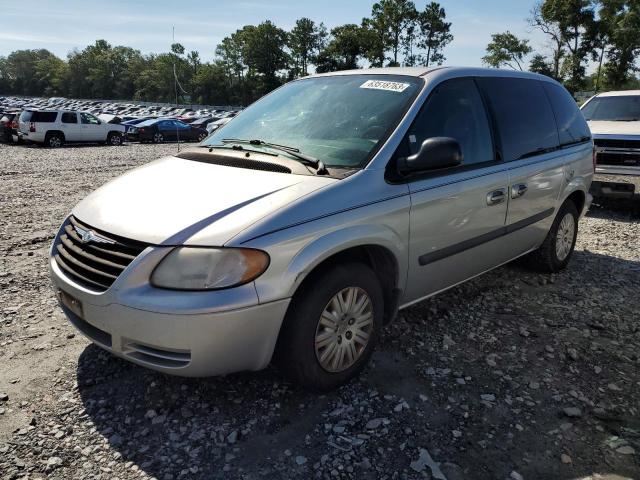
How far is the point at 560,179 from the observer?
14.9ft

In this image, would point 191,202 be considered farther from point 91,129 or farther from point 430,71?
point 91,129

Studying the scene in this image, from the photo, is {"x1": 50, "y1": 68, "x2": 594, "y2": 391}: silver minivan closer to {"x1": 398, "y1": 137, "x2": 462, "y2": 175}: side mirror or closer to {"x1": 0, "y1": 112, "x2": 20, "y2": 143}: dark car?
{"x1": 398, "y1": 137, "x2": 462, "y2": 175}: side mirror

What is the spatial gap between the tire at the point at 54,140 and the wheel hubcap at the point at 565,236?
21172 mm

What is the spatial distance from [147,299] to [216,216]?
0.51m

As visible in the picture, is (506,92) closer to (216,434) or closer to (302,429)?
(302,429)

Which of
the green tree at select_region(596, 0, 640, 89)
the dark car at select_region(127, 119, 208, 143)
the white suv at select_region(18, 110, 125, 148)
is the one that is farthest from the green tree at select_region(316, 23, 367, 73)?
the white suv at select_region(18, 110, 125, 148)

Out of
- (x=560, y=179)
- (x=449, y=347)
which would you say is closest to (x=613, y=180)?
(x=560, y=179)

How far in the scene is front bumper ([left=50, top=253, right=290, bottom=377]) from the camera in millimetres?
2297

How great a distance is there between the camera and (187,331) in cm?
230

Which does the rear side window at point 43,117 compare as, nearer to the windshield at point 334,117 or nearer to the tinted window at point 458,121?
the windshield at point 334,117

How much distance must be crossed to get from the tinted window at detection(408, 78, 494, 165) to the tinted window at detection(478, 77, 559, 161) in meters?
0.19

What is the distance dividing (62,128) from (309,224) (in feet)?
72.5

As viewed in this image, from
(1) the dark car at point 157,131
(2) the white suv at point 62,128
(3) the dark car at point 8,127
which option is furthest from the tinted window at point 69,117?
(1) the dark car at point 157,131

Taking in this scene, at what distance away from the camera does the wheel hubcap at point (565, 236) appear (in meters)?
4.91
